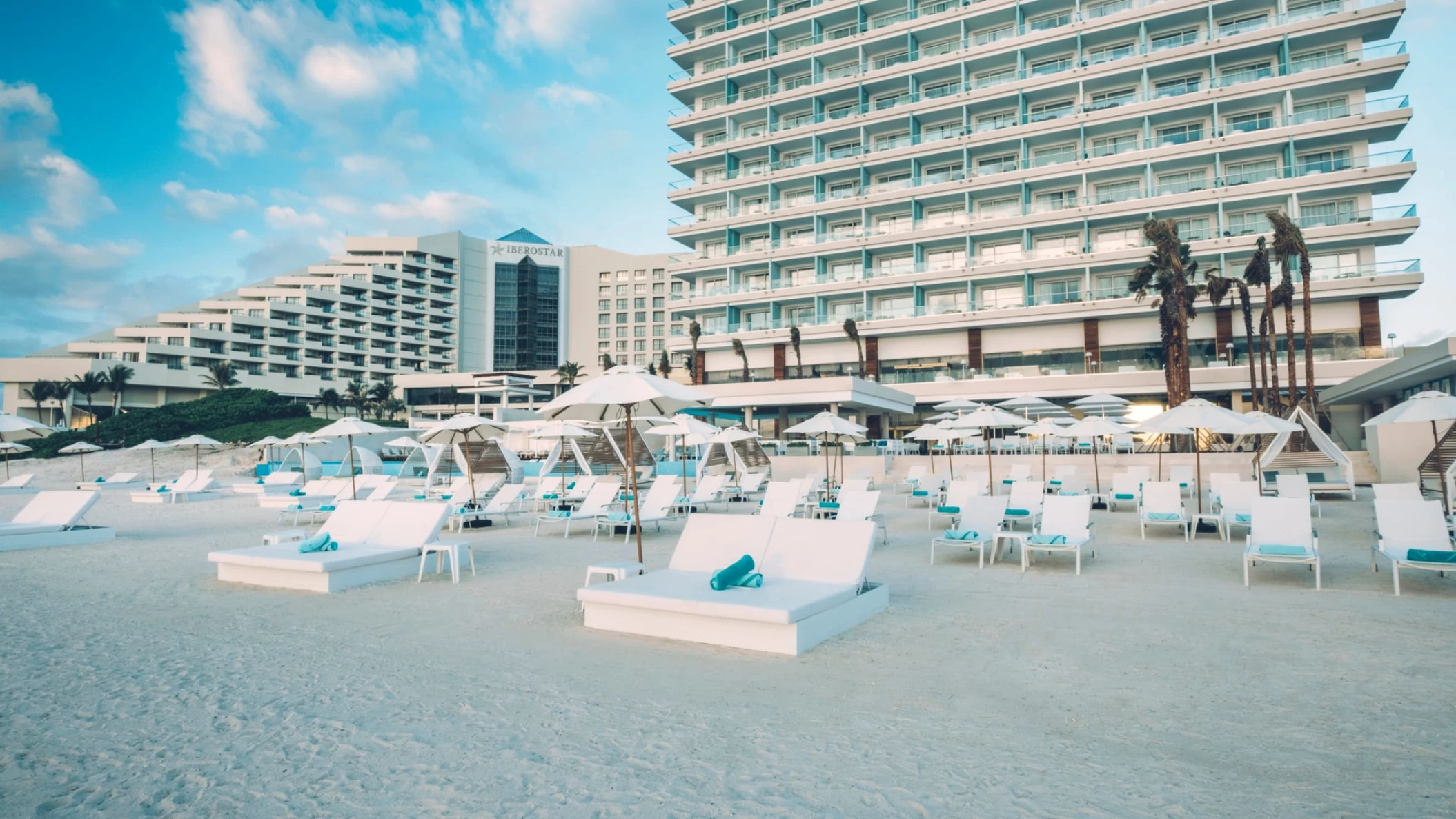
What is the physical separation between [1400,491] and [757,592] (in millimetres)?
11253

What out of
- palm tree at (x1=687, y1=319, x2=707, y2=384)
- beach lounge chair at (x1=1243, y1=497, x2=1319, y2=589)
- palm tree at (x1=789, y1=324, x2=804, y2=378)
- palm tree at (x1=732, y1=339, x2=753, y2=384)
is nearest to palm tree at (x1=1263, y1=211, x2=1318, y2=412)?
beach lounge chair at (x1=1243, y1=497, x2=1319, y2=589)

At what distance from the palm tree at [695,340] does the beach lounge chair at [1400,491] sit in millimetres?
38367

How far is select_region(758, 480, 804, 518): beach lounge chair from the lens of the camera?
1233 cm

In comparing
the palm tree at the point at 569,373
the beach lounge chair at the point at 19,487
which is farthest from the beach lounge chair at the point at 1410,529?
→ the palm tree at the point at 569,373

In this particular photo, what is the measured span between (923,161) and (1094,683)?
43.9 m

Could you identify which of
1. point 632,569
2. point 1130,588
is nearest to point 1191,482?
point 1130,588

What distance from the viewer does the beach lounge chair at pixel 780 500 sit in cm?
1233

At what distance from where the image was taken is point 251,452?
40062 mm

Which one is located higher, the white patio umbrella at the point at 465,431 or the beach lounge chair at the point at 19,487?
the white patio umbrella at the point at 465,431

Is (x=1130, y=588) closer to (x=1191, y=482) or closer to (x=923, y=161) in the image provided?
(x=1191, y=482)

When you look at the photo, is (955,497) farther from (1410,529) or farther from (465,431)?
(465,431)

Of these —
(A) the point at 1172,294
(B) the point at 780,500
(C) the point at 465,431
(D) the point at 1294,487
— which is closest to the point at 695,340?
(A) the point at 1172,294

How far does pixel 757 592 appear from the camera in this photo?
237 inches

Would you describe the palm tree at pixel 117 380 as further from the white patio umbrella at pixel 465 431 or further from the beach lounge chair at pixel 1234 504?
the beach lounge chair at pixel 1234 504
